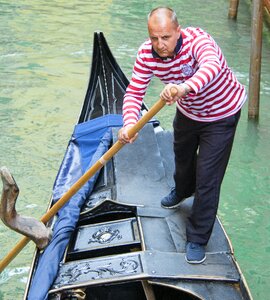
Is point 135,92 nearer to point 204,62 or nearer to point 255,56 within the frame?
point 204,62

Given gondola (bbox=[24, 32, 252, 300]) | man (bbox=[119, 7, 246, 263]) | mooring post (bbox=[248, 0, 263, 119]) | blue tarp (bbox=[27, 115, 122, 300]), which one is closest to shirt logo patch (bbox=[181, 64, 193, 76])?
man (bbox=[119, 7, 246, 263])

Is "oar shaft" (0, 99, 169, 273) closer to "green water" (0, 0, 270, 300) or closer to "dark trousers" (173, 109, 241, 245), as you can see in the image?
"dark trousers" (173, 109, 241, 245)

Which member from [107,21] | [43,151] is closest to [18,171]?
[43,151]

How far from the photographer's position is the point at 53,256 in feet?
6.96

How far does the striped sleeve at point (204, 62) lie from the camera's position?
6.13 feet

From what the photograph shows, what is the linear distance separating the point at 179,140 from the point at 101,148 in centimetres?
77

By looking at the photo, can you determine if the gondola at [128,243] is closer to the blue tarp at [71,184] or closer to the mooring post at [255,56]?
the blue tarp at [71,184]

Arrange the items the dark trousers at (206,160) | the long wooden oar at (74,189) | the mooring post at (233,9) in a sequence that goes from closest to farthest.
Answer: the dark trousers at (206,160), the long wooden oar at (74,189), the mooring post at (233,9)

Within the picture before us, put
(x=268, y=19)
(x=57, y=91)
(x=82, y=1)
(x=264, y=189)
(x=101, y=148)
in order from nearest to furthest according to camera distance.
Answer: (x=101, y=148) < (x=264, y=189) < (x=57, y=91) < (x=268, y=19) < (x=82, y=1)

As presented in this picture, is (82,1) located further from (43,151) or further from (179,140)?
(179,140)

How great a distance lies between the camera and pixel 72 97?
4.78m

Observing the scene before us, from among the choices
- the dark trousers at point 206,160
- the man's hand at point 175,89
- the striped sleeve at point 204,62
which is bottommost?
the dark trousers at point 206,160

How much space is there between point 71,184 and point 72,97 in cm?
202

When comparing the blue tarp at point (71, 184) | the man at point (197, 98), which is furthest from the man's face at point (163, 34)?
the blue tarp at point (71, 184)
